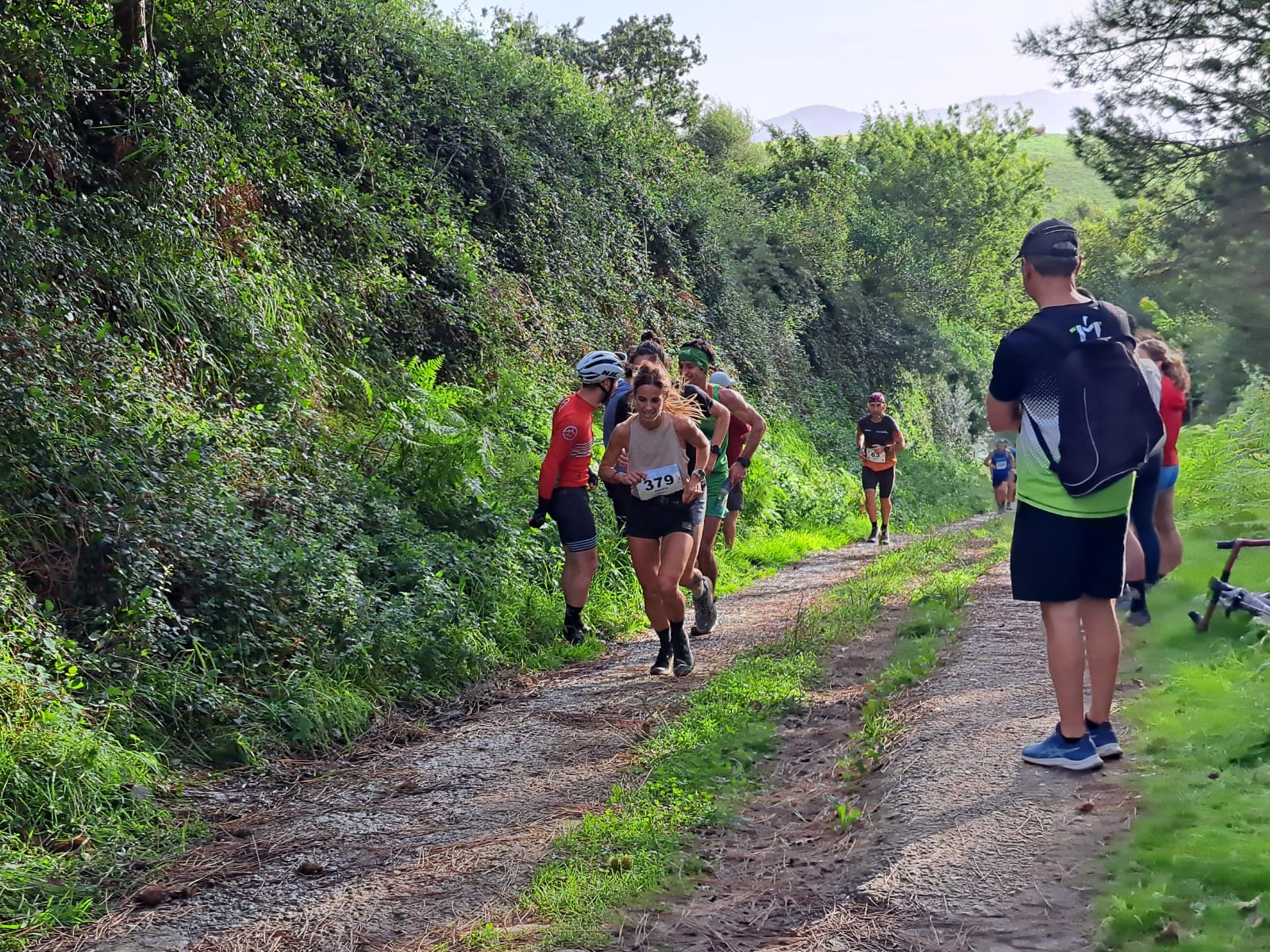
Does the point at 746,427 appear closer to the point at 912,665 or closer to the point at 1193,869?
the point at 912,665

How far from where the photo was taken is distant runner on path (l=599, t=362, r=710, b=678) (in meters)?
8.00

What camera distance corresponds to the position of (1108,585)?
195 inches

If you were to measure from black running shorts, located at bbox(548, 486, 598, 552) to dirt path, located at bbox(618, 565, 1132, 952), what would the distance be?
10.1 feet

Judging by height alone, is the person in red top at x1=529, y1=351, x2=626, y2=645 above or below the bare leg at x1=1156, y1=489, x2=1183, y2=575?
above

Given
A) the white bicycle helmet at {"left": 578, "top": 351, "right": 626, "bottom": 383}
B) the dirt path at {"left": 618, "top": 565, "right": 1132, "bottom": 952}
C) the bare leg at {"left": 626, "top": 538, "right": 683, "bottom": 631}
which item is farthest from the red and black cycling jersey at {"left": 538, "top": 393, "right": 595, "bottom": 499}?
the dirt path at {"left": 618, "top": 565, "right": 1132, "bottom": 952}

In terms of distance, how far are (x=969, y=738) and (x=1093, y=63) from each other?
15723 mm

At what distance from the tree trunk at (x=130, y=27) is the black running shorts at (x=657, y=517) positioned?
19.0 feet

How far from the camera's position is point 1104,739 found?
199 inches

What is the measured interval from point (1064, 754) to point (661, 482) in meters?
3.62

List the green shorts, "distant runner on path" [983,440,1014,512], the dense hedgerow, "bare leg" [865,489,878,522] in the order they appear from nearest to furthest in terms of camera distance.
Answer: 1. the dense hedgerow
2. the green shorts
3. "bare leg" [865,489,878,522]
4. "distant runner on path" [983,440,1014,512]

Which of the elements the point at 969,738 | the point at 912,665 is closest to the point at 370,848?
the point at 969,738

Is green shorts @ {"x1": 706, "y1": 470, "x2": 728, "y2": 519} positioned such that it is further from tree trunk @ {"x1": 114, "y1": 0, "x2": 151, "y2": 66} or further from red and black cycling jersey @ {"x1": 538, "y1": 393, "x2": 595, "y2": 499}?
tree trunk @ {"x1": 114, "y1": 0, "x2": 151, "y2": 66}

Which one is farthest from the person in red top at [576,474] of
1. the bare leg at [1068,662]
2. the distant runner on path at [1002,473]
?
the distant runner on path at [1002,473]

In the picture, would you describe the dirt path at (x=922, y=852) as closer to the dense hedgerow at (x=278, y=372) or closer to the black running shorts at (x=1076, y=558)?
the black running shorts at (x=1076, y=558)
